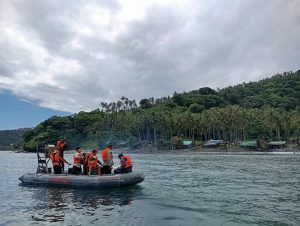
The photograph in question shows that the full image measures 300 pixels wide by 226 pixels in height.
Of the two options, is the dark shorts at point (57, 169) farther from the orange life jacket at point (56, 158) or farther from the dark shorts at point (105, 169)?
the dark shorts at point (105, 169)

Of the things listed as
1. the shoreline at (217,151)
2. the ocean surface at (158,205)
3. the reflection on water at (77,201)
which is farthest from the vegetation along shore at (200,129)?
the reflection on water at (77,201)

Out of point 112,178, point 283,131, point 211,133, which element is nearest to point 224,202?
point 112,178

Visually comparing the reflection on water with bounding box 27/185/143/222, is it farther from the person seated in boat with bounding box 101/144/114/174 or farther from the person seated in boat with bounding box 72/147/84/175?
the person seated in boat with bounding box 101/144/114/174

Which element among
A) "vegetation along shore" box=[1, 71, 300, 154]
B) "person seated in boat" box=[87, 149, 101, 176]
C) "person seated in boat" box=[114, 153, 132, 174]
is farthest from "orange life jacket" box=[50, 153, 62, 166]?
"vegetation along shore" box=[1, 71, 300, 154]

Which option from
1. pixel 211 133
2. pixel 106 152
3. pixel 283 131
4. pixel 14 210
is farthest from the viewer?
pixel 211 133

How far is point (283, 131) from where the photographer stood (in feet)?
478

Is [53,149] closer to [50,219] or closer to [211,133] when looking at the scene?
[50,219]

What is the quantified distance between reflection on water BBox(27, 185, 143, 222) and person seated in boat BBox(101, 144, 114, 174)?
209 centimetres

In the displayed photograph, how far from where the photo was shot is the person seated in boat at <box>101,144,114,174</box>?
28155mm

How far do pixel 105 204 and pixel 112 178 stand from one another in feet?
16.1

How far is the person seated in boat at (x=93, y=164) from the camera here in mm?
27702

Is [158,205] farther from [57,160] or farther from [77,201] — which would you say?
[57,160]

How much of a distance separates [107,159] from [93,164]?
1148mm

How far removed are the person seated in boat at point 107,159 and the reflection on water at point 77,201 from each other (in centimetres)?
209
